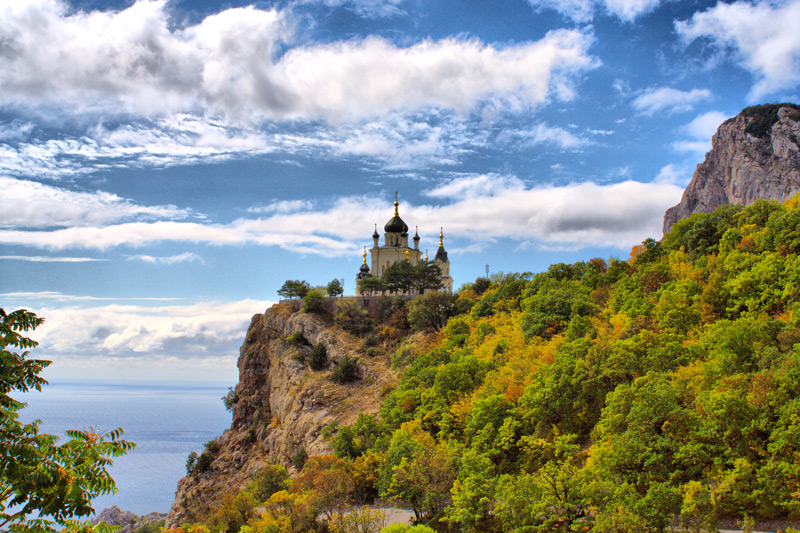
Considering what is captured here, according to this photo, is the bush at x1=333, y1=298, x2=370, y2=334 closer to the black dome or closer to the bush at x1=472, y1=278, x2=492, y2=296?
the bush at x1=472, y1=278, x2=492, y2=296

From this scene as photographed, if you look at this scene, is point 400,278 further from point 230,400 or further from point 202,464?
point 202,464

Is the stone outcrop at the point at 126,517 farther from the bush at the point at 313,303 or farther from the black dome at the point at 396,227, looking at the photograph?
the black dome at the point at 396,227

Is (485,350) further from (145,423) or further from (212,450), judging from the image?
(145,423)

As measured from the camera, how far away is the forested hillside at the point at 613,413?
20078mm

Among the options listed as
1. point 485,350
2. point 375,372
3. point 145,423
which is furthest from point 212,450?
point 145,423

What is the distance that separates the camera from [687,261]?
1731 inches

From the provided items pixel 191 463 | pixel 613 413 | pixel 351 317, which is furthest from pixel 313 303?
pixel 613 413

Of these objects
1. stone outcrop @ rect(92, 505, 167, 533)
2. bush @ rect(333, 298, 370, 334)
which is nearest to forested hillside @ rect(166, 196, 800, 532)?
bush @ rect(333, 298, 370, 334)

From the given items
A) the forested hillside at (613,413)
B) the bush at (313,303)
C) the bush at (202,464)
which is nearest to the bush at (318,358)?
the bush at (313,303)

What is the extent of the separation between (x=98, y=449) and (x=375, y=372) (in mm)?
42159

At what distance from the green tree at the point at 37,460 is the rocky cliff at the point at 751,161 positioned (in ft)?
417

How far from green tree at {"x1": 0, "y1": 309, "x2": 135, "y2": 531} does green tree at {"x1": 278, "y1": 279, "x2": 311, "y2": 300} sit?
191ft

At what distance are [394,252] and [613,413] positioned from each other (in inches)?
2202

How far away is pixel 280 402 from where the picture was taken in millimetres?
55438
